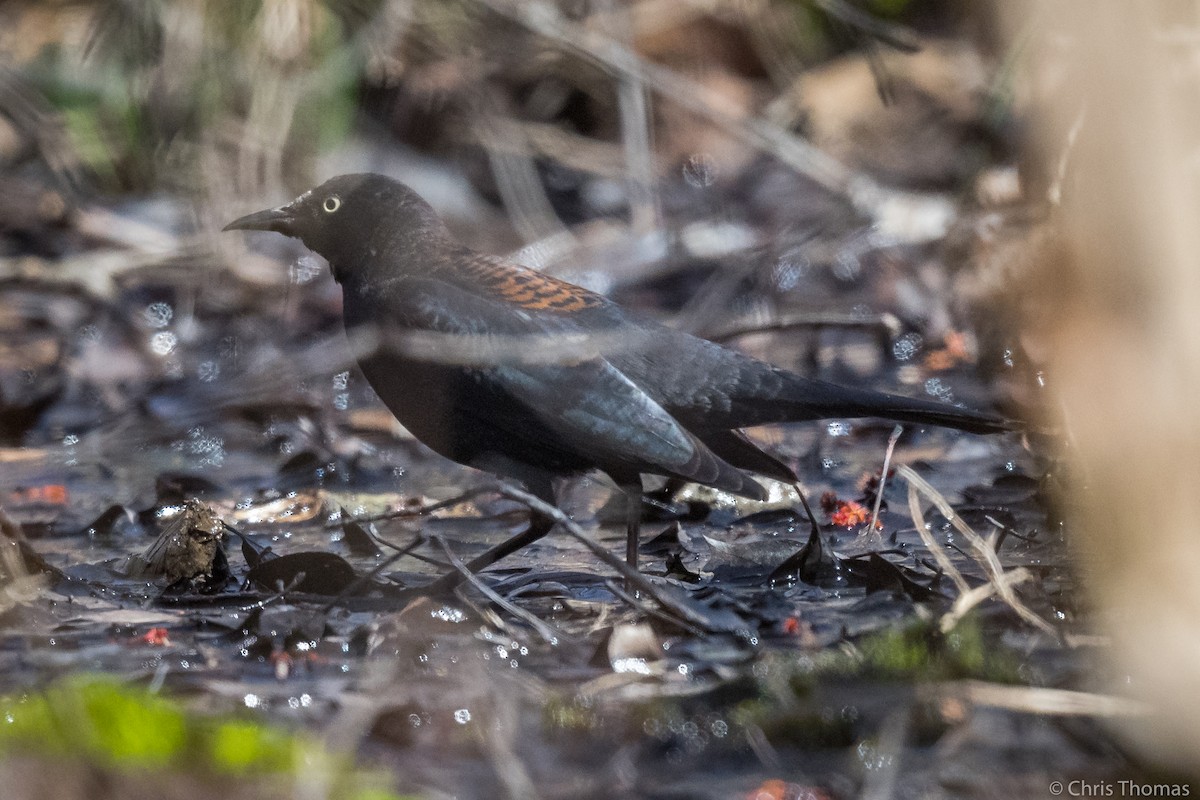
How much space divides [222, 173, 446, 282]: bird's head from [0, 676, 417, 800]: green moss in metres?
1.78

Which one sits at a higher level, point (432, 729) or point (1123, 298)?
point (1123, 298)

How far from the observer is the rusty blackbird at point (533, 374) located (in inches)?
152

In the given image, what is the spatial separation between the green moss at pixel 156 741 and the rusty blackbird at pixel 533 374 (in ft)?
4.37

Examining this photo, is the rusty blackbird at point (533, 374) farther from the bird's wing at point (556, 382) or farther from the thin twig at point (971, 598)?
the thin twig at point (971, 598)

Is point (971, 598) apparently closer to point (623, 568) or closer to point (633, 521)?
point (623, 568)

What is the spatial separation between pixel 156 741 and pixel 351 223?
2.03 meters

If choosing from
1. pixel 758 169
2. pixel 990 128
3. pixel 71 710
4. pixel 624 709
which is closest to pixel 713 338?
pixel 624 709

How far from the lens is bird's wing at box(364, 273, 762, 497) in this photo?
12.5 feet

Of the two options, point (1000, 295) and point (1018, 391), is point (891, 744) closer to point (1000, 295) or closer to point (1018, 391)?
point (1018, 391)

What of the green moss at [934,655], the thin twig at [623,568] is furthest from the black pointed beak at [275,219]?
the green moss at [934,655]

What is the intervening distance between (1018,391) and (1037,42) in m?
1.84

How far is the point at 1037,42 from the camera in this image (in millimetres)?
4496

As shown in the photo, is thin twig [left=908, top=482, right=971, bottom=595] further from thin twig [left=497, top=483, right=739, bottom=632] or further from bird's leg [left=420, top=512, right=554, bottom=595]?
bird's leg [left=420, top=512, right=554, bottom=595]

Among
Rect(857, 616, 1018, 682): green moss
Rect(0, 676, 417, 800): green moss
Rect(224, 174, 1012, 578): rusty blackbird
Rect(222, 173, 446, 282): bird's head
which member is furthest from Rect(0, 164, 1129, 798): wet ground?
Rect(222, 173, 446, 282): bird's head
